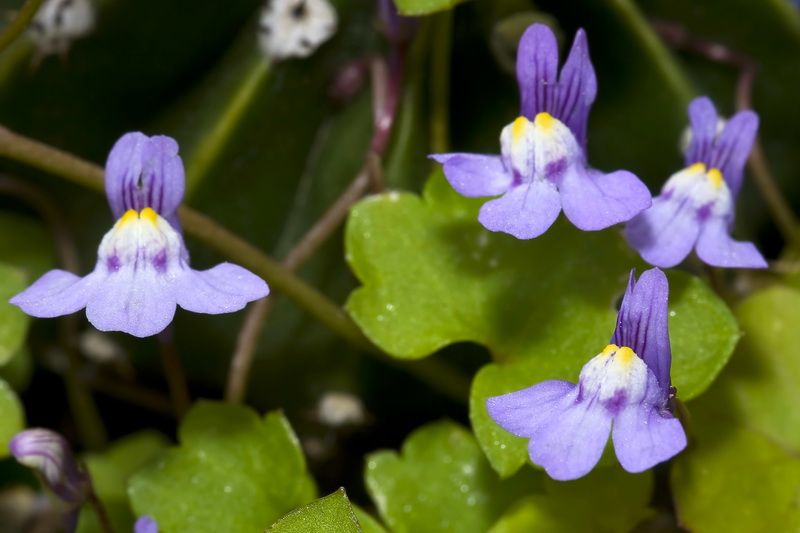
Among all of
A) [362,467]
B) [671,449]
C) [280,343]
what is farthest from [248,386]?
[671,449]

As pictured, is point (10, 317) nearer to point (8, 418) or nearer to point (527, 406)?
point (8, 418)

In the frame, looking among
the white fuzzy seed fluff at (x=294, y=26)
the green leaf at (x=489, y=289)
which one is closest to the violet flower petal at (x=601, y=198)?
the green leaf at (x=489, y=289)

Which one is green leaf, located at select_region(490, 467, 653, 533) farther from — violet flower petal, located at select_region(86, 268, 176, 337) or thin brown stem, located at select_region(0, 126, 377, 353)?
violet flower petal, located at select_region(86, 268, 176, 337)

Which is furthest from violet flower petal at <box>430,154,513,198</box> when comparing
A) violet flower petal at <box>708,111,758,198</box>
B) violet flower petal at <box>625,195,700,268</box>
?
violet flower petal at <box>708,111,758,198</box>

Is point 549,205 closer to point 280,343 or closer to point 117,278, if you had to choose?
point 117,278

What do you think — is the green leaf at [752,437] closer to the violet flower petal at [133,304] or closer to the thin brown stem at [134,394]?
the violet flower petal at [133,304]

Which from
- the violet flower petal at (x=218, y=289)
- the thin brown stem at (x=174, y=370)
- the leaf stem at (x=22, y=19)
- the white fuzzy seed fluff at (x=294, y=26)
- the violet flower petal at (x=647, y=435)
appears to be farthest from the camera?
the white fuzzy seed fluff at (x=294, y=26)
